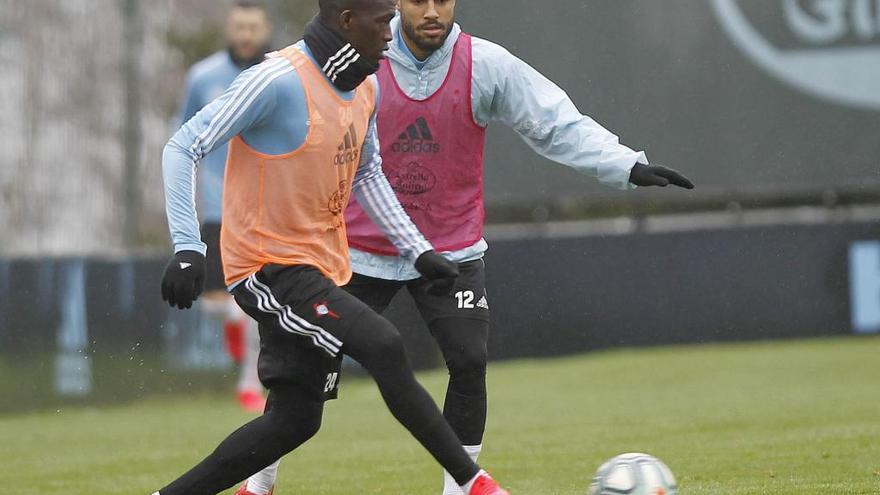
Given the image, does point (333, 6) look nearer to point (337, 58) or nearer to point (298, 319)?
point (337, 58)

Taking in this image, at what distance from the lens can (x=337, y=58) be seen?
555 cm

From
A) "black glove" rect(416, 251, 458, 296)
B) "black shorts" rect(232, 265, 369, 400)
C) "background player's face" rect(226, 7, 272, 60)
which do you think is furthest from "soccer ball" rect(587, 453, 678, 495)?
"background player's face" rect(226, 7, 272, 60)

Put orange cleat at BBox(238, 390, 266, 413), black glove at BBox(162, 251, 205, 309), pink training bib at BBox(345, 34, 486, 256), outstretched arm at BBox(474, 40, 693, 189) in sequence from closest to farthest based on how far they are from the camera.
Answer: black glove at BBox(162, 251, 205, 309)
outstretched arm at BBox(474, 40, 693, 189)
pink training bib at BBox(345, 34, 486, 256)
orange cleat at BBox(238, 390, 266, 413)

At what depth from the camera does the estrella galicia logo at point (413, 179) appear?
662 centimetres

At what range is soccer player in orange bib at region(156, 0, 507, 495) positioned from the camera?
5.31 metres

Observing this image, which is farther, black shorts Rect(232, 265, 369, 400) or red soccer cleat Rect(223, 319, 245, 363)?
red soccer cleat Rect(223, 319, 245, 363)

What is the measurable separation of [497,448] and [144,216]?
4.96 m

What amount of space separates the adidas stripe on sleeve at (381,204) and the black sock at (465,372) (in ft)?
1.93

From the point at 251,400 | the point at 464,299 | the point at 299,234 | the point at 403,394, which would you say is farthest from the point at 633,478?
the point at 251,400

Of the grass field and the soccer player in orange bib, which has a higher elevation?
the soccer player in orange bib

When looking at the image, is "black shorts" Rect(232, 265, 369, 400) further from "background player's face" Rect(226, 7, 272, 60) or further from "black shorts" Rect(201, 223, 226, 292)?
"background player's face" Rect(226, 7, 272, 60)

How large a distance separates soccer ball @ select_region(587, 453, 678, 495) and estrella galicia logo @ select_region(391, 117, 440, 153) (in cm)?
172

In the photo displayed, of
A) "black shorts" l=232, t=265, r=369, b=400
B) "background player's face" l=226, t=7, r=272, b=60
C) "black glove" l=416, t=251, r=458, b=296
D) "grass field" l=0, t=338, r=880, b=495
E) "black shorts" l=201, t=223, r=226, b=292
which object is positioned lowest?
"grass field" l=0, t=338, r=880, b=495

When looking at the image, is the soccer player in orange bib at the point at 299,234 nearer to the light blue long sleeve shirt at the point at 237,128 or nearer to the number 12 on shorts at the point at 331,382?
the light blue long sleeve shirt at the point at 237,128
